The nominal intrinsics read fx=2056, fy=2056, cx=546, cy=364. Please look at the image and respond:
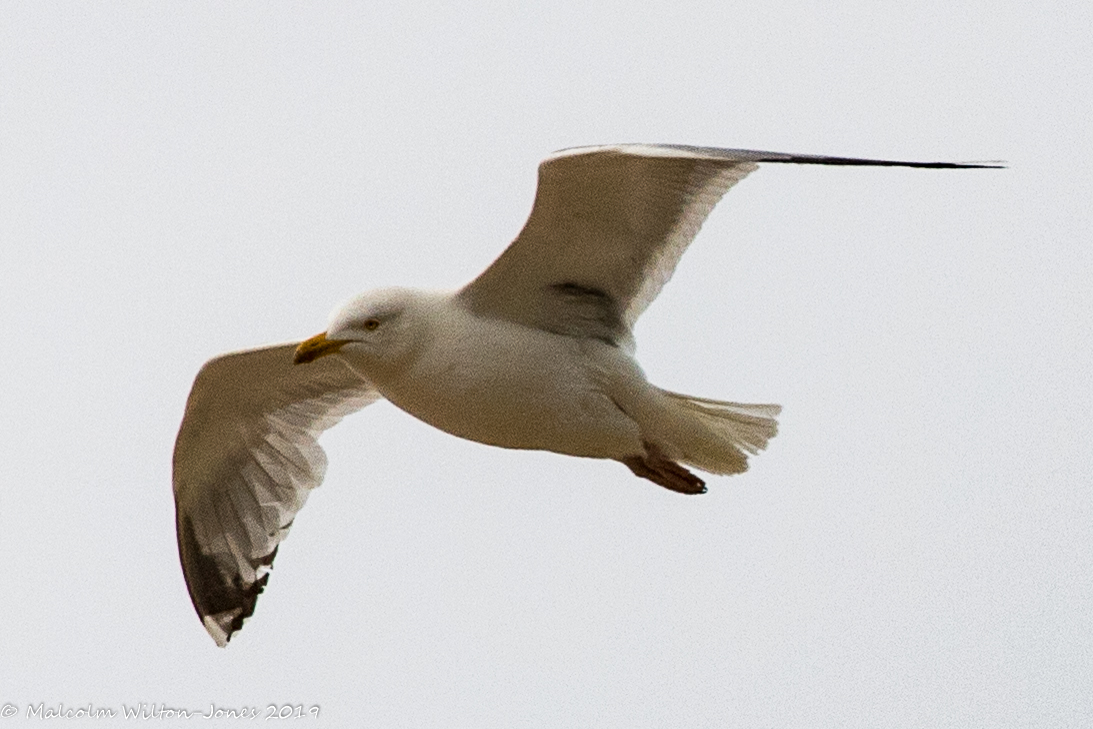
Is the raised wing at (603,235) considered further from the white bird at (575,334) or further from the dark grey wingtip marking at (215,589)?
the dark grey wingtip marking at (215,589)

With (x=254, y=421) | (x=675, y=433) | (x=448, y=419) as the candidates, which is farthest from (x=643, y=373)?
(x=254, y=421)

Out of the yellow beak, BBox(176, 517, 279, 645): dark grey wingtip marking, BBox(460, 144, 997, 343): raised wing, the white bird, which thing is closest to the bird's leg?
the white bird

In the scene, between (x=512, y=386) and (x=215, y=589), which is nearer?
(x=512, y=386)

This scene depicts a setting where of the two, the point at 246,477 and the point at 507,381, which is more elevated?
the point at 507,381

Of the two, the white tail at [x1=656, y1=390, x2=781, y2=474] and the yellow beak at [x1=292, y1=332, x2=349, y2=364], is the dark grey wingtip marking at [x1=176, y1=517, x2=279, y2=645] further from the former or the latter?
the white tail at [x1=656, y1=390, x2=781, y2=474]

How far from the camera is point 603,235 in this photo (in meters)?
8.41

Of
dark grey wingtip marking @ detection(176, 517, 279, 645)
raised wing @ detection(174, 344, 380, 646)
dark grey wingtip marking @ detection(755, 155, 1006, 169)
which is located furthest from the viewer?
dark grey wingtip marking @ detection(176, 517, 279, 645)

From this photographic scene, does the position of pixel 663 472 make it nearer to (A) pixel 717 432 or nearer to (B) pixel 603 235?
(A) pixel 717 432

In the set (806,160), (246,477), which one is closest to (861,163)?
(806,160)

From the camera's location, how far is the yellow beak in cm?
834

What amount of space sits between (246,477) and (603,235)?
2.70 m

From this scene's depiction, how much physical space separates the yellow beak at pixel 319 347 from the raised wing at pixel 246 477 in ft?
4.95

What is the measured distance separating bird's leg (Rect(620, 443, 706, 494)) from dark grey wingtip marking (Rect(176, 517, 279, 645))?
2.23m

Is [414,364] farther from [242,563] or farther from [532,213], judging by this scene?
[242,563]
